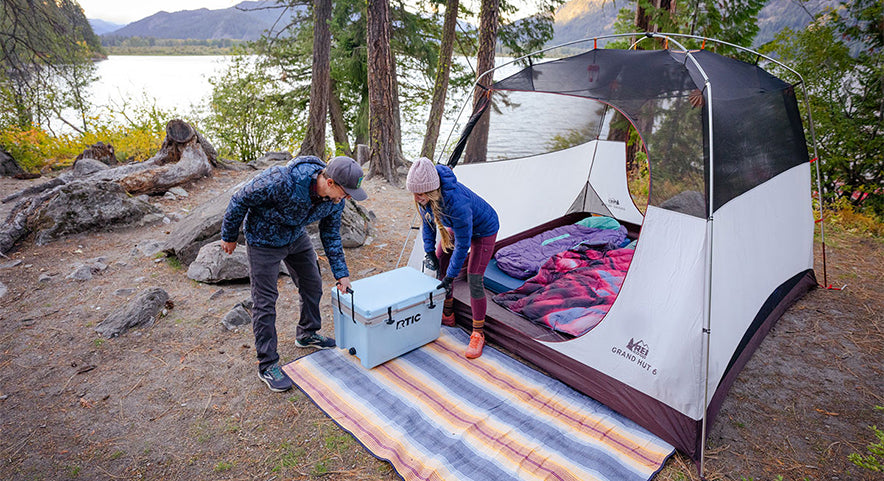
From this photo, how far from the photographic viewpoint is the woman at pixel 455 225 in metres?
2.76

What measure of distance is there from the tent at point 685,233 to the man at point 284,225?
4.01 feet

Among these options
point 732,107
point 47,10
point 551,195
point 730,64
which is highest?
point 47,10

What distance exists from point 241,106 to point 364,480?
31.6ft

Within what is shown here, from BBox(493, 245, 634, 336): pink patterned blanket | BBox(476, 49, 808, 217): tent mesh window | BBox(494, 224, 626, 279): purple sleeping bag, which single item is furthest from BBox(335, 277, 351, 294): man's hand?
BBox(476, 49, 808, 217): tent mesh window

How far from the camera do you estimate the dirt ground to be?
92.8 inches

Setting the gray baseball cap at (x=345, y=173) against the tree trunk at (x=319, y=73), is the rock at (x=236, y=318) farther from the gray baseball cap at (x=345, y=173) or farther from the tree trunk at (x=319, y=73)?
the tree trunk at (x=319, y=73)

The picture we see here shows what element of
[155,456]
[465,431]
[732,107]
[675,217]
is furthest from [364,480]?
[732,107]

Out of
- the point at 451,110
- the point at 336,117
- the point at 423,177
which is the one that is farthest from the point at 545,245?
the point at 451,110

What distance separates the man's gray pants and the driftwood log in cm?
339

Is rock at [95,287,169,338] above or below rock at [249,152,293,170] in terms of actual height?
below

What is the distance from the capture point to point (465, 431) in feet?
8.52

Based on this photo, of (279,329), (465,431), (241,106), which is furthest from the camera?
(241,106)

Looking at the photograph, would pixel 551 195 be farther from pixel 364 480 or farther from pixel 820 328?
pixel 364 480

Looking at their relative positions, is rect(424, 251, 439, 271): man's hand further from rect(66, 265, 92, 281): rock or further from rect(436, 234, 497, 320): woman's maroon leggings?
rect(66, 265, 92, 281): rock
